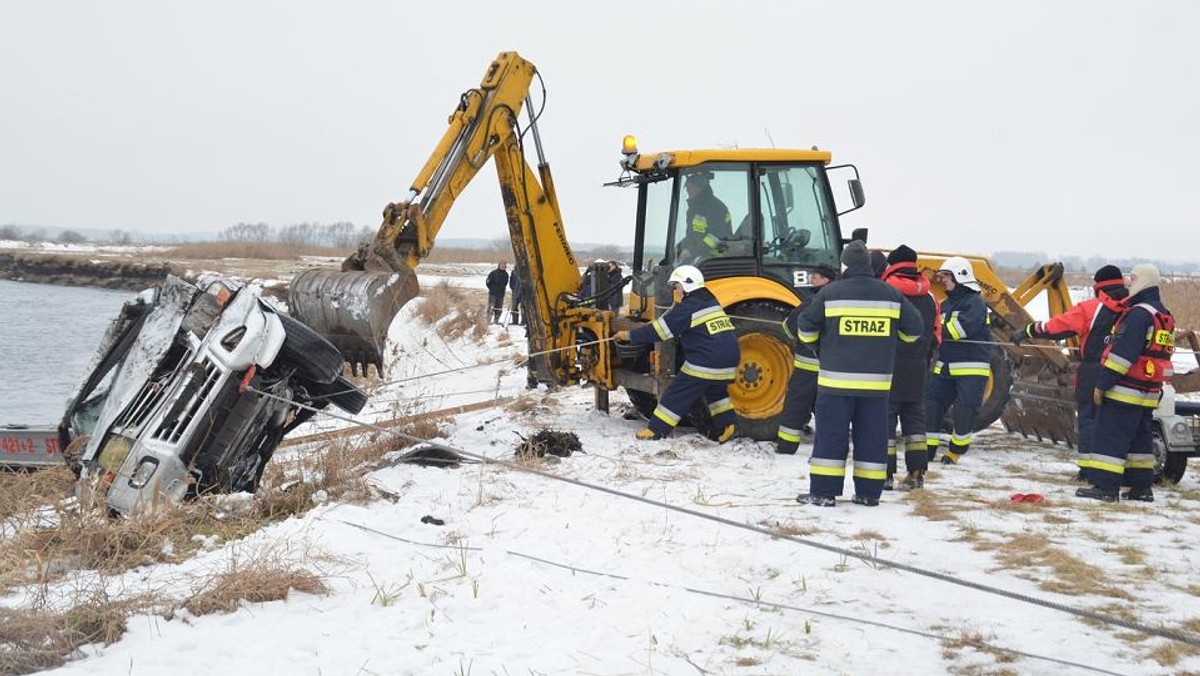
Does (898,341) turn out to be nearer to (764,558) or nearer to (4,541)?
(764,558)

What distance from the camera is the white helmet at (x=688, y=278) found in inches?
338

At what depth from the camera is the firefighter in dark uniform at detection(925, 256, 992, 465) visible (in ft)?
28.1

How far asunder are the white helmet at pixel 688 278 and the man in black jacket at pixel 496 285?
1415 cm

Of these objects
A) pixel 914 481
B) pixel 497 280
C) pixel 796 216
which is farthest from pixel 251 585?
pixel 497 280

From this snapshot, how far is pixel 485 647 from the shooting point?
4.11m

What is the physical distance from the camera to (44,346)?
2350 centimetres

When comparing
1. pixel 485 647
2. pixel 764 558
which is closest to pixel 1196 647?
pixel 764 558

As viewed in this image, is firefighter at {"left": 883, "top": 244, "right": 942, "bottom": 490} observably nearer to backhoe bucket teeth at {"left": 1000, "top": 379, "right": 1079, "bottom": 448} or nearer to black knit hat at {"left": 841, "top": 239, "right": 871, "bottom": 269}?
black knit hat at {"left": 841, "top": 239, "right": 871, "bottom": 269}

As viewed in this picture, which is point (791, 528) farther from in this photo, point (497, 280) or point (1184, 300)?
point (497, 280)

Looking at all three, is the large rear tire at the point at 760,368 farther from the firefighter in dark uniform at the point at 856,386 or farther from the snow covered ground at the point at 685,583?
the firefighter in dark uniform at the point at 856,386

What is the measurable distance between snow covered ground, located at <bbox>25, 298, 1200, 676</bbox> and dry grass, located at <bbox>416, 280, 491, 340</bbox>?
44.9 feet

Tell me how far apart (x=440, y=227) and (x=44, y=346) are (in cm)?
1793

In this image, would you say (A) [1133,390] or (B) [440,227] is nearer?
(A) [1133,390]

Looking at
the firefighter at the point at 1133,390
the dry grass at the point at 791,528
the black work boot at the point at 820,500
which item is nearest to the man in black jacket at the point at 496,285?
the black work boot at the point at 820,500
